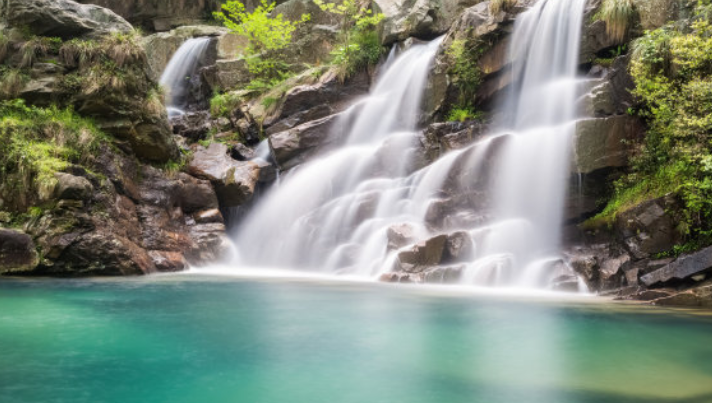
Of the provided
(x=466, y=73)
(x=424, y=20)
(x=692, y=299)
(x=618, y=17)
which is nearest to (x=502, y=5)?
(x=466, y=73)

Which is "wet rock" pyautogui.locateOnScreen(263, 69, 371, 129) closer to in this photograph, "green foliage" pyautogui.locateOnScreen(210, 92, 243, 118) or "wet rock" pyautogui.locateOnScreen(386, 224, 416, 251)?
"green foliage" pyautogui.locateOnScreen(210, 92, 243, 118)

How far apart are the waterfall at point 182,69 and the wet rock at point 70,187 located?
12.2 meters

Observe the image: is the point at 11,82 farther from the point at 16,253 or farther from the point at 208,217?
the point at 208,217

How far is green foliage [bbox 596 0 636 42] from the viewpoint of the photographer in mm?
12609

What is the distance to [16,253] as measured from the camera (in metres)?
9.71

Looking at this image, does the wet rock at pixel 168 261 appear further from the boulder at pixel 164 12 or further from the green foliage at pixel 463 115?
the boulder at pixel 164 12

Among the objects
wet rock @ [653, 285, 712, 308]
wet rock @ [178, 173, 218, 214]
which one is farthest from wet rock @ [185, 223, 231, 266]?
wet rock @ [653, 285, 712, 308]

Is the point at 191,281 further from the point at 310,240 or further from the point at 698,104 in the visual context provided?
the point at 698,104

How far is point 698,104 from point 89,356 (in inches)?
395

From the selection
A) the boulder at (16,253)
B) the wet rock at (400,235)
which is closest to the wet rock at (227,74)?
the boulder at (16,253)

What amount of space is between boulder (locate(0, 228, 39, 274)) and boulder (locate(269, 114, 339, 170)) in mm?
7733

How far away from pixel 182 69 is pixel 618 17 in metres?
18.5

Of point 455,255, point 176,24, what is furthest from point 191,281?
point 176,24

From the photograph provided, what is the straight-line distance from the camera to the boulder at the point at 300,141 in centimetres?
1620
